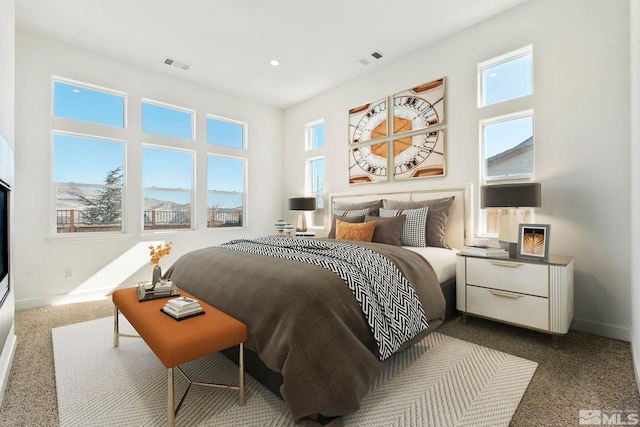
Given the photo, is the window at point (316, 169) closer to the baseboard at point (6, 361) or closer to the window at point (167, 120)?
the window at point (167, 120)

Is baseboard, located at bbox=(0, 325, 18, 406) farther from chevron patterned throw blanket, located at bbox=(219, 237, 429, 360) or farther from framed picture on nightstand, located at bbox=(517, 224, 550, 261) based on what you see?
framed picture on nightstand, located at bbox=(517, 224, 550, 261)

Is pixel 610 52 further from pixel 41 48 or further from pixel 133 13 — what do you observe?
pixel 41 48

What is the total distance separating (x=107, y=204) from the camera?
390cm

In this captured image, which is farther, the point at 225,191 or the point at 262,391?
the point at 225,191

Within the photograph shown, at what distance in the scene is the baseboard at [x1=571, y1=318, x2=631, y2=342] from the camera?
2.37 meters

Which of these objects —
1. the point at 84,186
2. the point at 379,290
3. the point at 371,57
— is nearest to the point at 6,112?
the point at 84,186

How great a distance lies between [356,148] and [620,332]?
3.33 m

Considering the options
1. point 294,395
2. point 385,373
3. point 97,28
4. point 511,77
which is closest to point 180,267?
point 294,395

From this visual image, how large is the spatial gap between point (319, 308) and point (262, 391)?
690 mm

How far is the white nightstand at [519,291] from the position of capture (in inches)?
86.8

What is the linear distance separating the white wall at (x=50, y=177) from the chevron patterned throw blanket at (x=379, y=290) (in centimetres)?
268

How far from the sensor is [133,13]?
Answer: 299 cm

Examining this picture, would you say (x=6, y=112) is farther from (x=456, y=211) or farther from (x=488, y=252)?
(x=456, y=211)

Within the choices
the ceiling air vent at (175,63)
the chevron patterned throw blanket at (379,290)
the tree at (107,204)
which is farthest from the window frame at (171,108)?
the chevron patterned throw blanket at (379,290)
